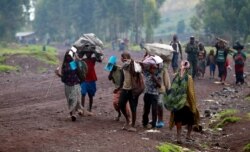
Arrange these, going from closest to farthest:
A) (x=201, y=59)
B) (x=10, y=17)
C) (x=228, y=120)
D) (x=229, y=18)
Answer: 1. (x=228, y=120)
2. (x=201, y=59)
3. (x=229, y=18)
4. (x=10, y=17)

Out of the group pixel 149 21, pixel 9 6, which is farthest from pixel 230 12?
pixel 9 6

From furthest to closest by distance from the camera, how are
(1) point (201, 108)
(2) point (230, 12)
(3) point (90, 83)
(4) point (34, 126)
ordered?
1. (2) point (230, 12)
2. (1) point (201, 108)
3. (3) point (90, 83)
4. (4) point (34, 126)

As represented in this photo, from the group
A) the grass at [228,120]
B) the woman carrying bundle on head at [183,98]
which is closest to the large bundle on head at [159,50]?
the woman carrying bundle on head at [183,98]

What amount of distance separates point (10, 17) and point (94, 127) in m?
64.0

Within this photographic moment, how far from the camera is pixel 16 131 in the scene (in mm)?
10641

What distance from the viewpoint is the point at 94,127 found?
11539mm

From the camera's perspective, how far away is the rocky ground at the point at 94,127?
9.50 m

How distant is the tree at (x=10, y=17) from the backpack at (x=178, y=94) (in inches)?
2412

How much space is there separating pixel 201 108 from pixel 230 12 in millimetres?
36262

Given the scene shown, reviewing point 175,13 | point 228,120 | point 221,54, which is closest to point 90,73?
point 228,120

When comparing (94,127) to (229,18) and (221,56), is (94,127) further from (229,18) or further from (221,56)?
(229,18)

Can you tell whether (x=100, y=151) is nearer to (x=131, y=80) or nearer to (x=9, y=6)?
(x=131, y=80)

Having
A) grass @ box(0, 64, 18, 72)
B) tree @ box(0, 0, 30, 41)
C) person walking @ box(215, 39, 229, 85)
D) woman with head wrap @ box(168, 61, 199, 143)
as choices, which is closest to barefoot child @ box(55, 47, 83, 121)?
woman with head wrap @ box(168, 61, 199, 143)

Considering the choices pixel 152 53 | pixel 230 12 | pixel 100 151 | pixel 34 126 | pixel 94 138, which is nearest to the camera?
pixel 100 151
